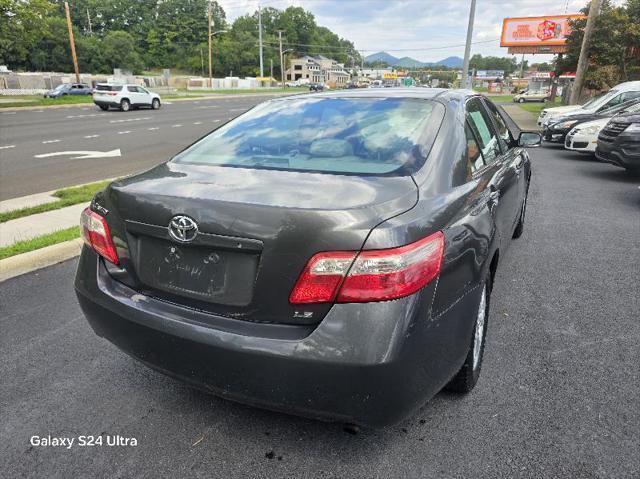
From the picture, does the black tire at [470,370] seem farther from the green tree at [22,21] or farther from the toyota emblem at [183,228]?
the green tree at [22,21]

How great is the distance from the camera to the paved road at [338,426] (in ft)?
6.93

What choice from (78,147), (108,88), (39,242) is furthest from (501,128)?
(108,88)

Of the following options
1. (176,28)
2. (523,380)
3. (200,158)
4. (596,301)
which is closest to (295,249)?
(200,158)

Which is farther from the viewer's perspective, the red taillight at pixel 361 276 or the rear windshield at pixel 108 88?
the rear windshield at pixel 108 88

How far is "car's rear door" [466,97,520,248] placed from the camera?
2.92 meters

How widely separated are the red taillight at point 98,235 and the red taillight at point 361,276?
→ 0.98m

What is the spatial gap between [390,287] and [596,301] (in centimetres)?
279

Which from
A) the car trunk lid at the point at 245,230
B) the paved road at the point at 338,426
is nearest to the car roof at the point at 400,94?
the car trunk lid at the point at 245,230

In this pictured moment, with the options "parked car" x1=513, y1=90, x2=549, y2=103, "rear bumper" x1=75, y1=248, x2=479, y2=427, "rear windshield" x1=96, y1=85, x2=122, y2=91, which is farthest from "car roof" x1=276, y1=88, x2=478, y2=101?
"parked car" x1=513, y1=90, x2=549, y2=103

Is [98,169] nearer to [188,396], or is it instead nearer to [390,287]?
[188,396]

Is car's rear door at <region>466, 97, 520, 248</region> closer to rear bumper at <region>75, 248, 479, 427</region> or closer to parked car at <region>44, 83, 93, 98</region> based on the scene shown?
rear bumper at <region>75, 248, 479, 427</region>

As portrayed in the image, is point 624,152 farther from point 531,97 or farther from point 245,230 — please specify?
point 531,97

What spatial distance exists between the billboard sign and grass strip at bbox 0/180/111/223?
47567mm

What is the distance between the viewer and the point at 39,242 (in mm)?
4660
